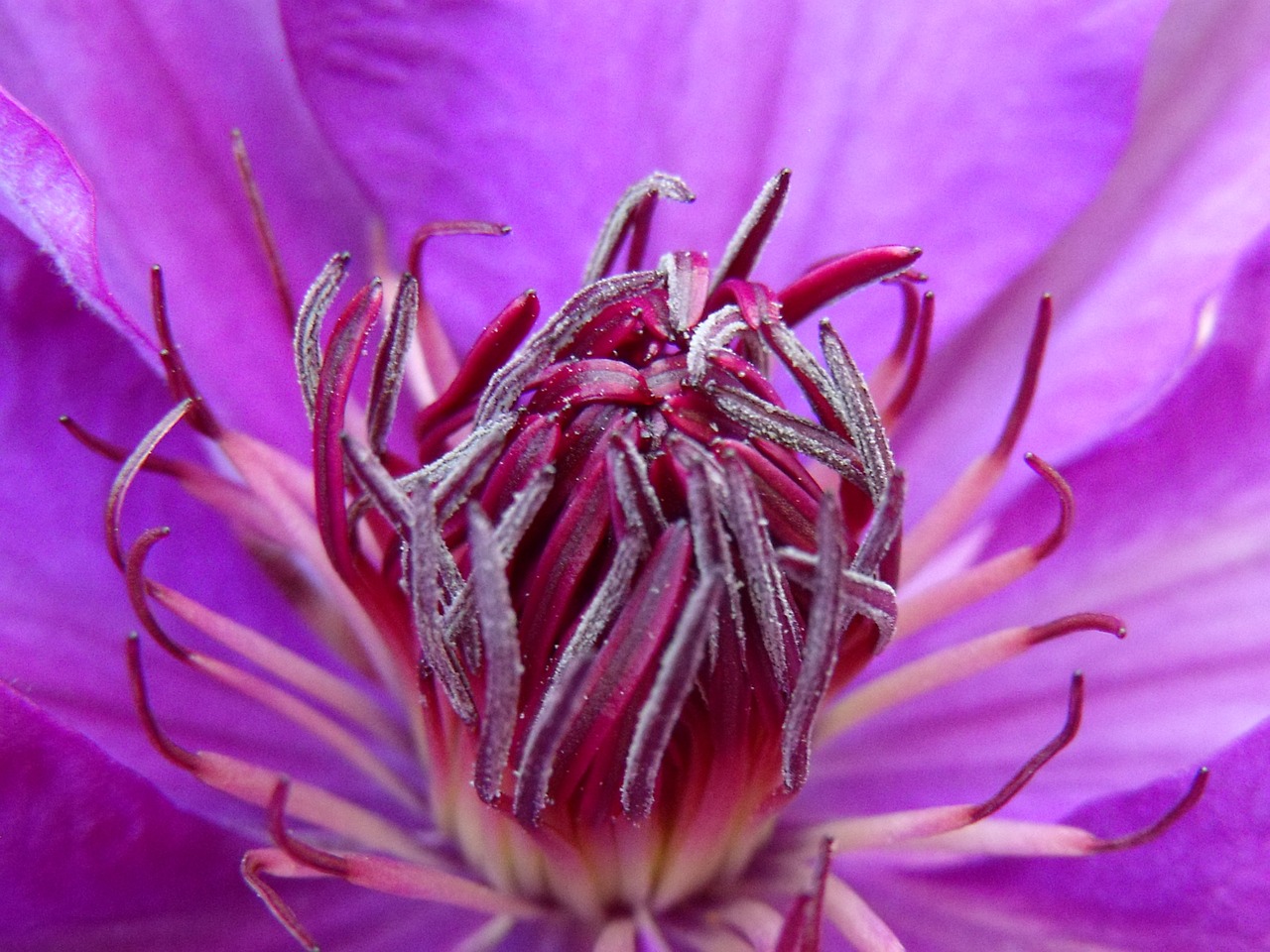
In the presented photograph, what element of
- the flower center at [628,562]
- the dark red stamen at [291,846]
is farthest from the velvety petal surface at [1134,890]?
the dark red stamen at [291,846]

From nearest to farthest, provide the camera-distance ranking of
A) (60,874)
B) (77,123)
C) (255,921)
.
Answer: (60,874) < (255,921) < (77,123)

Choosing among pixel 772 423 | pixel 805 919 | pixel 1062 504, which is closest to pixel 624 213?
pixel 772 423

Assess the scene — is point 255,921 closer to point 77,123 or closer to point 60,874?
point 60,874

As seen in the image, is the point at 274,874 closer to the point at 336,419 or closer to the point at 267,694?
the point at 267,694

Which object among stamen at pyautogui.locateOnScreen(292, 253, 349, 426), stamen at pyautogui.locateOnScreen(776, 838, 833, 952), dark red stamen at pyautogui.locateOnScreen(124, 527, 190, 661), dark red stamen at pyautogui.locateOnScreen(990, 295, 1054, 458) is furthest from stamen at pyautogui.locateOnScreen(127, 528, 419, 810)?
dark red stamen at pyautogui.locateOnScreen(990, 295, 1054, 458)

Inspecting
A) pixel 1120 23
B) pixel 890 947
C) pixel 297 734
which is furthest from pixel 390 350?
pixel 1120 23

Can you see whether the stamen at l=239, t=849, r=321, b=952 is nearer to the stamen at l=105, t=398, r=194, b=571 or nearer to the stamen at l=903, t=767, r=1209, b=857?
the stamen at l=105, t=398, r=194, b=571
